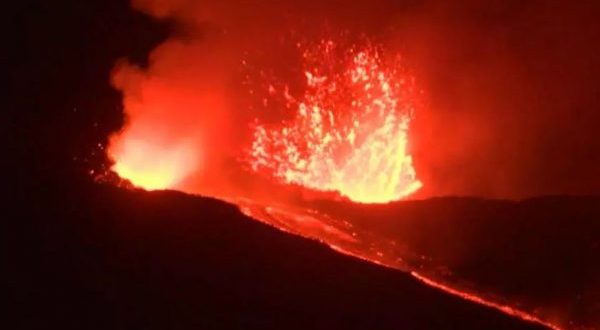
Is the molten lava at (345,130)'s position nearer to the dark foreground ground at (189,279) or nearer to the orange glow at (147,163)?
the orange glow at (147,163)

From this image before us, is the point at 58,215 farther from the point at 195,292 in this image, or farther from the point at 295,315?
the point at 295,315

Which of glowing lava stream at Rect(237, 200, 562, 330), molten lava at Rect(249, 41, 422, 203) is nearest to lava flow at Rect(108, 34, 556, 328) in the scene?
molten lava at Rect(249, 41, 422, 203)

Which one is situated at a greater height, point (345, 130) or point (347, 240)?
point (345, 130)

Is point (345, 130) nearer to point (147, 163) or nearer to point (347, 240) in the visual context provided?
point (147, 163)

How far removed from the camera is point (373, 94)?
80.7ft

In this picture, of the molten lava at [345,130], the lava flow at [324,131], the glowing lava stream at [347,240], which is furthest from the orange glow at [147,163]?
the molten lava at [345,130]

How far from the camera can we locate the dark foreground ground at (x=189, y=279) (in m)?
11.5

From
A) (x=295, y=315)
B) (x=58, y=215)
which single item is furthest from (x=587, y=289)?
(x=58, y=215)

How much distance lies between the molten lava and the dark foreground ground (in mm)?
10292

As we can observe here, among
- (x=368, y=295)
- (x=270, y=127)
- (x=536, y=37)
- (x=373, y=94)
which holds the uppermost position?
Answer: (x=536, y=37)

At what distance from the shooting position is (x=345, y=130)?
2397 cm

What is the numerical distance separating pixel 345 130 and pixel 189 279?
41.5ft

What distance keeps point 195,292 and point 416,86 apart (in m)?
15.1

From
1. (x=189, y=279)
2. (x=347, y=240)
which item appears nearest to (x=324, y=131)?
(x=347, y=240)
